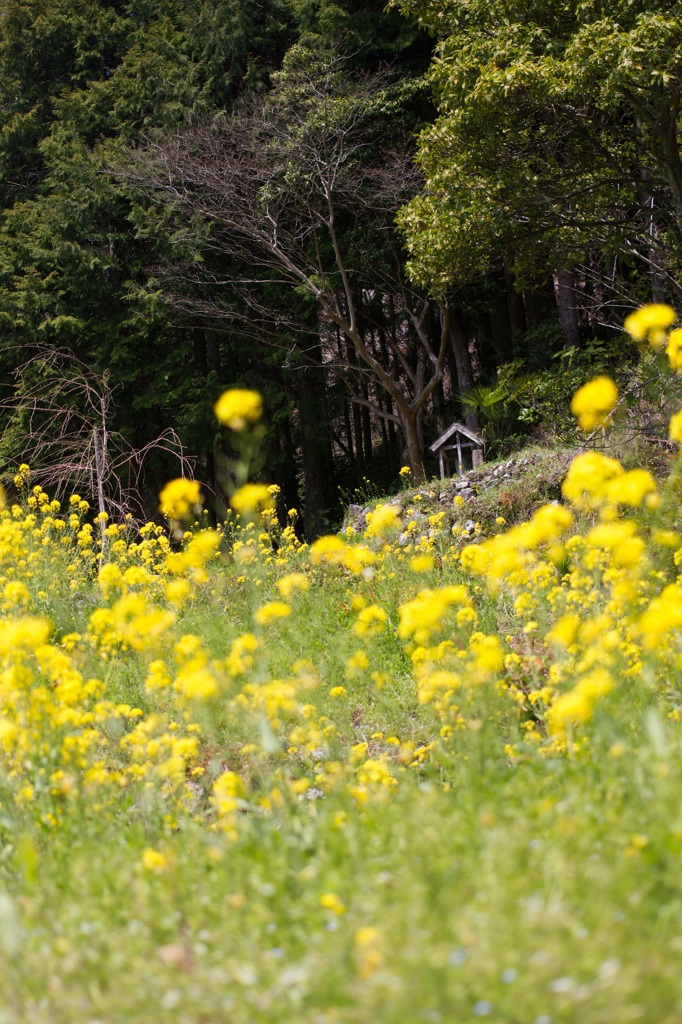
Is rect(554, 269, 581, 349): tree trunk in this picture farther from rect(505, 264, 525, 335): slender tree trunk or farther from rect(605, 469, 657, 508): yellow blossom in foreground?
rect(605, 469, 657, 508): yellow blossom in foreground

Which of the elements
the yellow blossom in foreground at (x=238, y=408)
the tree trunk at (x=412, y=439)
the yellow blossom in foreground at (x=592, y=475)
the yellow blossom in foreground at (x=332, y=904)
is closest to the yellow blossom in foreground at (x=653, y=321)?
the yellow blossom in foreground at (x=592, y=475)

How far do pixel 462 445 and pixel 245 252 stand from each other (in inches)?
197

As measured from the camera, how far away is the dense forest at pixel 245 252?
45.4ft

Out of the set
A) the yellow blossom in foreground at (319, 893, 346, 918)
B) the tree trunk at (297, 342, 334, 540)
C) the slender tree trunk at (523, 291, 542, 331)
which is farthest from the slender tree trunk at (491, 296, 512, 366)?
the yellow blossom in foreground at (319, 893, 346, 918)

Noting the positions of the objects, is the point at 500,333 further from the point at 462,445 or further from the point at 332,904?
the point at 332,904

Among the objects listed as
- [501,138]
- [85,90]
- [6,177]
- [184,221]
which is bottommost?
[501,138]

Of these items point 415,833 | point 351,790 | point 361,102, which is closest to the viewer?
point 415,833

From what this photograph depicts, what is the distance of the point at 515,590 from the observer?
5.19 m

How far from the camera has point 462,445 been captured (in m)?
14.0

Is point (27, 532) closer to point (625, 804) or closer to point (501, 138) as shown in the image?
point (501, 138)

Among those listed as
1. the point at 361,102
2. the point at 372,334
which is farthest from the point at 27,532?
the point at 372,334

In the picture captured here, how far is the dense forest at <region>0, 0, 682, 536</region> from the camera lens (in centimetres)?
1384

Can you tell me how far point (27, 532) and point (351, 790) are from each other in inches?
213

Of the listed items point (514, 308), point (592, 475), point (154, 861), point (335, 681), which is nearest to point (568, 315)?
point (514, 308)
